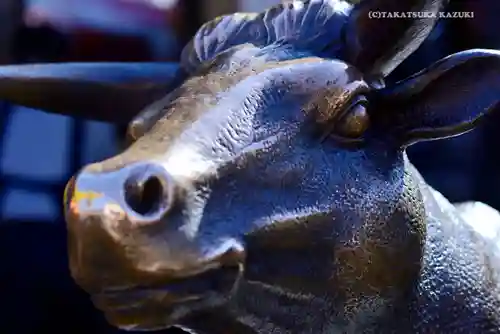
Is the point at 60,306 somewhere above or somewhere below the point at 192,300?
below

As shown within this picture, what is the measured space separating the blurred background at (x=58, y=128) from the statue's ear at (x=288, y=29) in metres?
1.77

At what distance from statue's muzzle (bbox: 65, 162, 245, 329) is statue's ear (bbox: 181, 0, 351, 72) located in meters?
0.46

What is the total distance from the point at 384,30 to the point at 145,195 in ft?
1.95

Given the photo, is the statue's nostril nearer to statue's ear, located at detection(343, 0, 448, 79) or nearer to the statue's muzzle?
the statue's muzzle

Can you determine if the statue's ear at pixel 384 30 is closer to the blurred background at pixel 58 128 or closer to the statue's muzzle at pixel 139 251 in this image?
the statue's muzzle at pixel 139 251

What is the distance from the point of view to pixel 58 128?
3.33m

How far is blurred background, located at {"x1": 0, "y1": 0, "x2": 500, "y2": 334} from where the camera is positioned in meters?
3.32

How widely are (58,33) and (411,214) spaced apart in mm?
2227

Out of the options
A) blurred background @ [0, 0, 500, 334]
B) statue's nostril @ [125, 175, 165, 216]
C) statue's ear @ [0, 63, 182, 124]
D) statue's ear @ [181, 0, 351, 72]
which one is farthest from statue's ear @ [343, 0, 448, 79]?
blurred background @ [0, 0, 500, 334]

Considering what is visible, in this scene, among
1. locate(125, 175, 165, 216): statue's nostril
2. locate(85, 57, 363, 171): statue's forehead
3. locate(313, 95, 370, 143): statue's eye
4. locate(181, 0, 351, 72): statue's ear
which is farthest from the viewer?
locate(181, 0, 351, 72): statue's ear

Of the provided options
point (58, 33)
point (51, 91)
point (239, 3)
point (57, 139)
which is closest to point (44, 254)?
point (57, 139)

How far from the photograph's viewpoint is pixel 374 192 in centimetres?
146

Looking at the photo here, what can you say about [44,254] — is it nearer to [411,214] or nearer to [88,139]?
→ [88,139]

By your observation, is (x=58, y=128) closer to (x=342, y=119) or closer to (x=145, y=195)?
(x=342, y=119)
